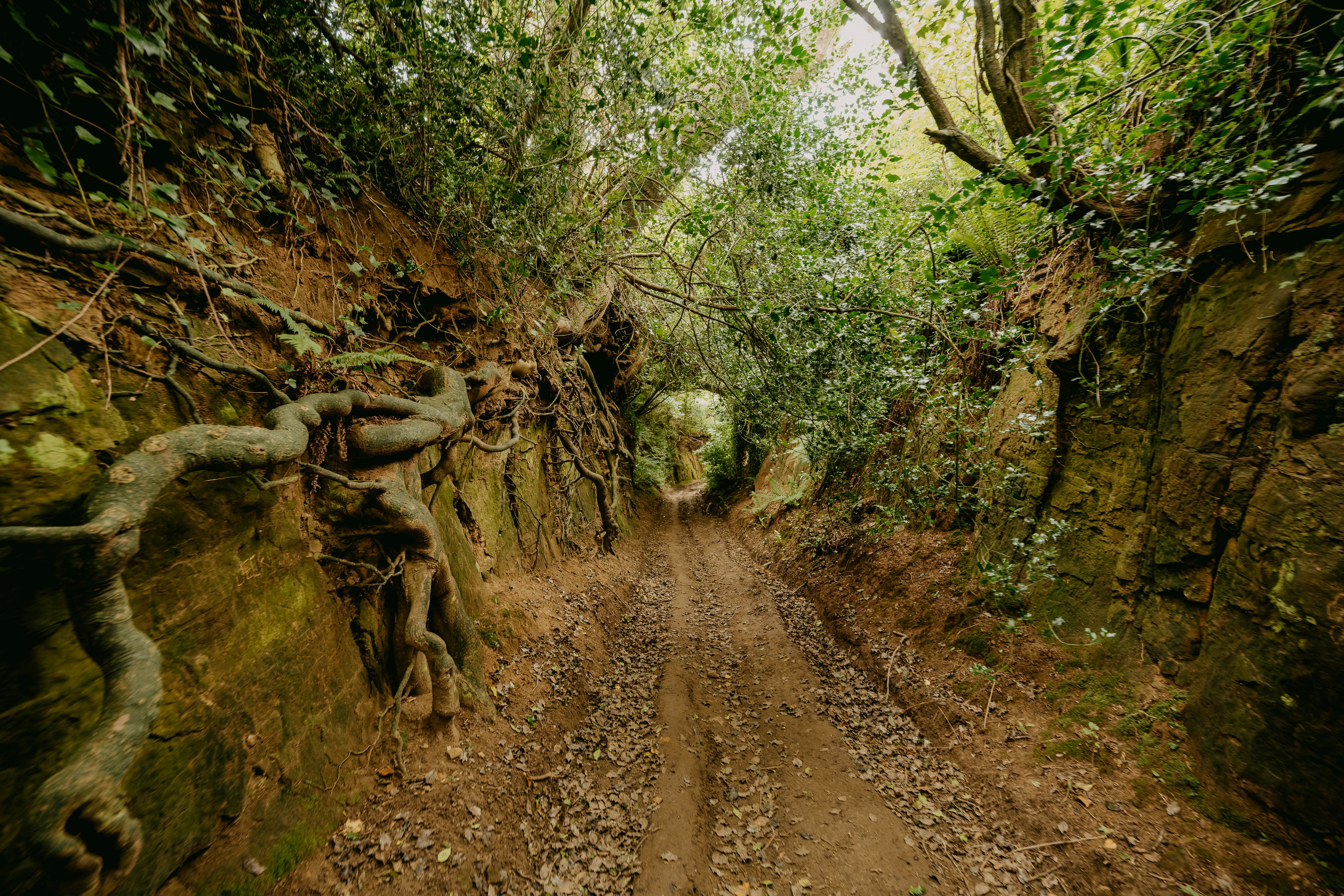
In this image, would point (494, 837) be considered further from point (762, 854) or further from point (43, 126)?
point (43, 126)

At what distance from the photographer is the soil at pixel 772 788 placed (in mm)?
3387

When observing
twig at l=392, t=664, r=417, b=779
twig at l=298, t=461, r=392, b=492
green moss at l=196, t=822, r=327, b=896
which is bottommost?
green moss at l=196, t=822, r=327, b=896

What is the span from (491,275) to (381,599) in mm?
4822

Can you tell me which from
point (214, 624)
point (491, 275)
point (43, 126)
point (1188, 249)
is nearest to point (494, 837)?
point (214, 624)

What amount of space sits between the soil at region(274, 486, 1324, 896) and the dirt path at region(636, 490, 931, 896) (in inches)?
0.8

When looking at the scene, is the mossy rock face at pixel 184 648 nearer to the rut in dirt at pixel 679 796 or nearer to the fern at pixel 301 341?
the fern at pixel 301 341

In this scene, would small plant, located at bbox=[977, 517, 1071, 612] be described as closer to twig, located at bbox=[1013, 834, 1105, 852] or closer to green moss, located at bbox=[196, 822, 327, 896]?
twig, located at bbox=[1013, 834, 1105, 852]

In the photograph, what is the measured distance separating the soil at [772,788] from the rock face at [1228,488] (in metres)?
0.54

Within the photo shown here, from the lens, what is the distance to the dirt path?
12.4 ft

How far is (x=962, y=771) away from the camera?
14.8 ft

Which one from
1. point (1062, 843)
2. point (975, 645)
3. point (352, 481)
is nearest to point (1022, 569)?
point (975, 645)

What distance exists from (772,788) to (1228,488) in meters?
5.16

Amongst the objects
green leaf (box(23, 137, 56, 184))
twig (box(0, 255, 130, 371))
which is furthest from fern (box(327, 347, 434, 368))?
green leaf (box(23, 137, 56, 184))

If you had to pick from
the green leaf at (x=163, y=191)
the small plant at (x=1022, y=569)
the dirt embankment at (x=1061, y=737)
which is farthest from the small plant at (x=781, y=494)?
the green leaf at (x=163, y=191)
